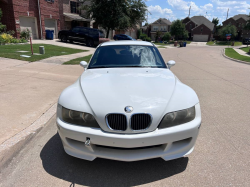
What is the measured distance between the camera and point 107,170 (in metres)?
2.58

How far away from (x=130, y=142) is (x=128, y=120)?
0.82ft

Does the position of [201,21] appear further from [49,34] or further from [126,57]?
[126,57]

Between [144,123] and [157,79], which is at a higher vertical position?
[157,79]

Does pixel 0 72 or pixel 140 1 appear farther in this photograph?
pixel 140 1

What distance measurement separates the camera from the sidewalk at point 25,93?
3707mm

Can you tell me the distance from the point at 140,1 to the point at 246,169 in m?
Result: 29.5

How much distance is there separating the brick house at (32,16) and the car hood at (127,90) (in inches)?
828

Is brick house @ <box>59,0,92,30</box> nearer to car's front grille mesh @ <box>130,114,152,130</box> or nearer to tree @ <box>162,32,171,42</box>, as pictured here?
car's front grille mesh @ <box>130,114,152,130</box>

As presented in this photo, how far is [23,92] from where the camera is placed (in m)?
5.36

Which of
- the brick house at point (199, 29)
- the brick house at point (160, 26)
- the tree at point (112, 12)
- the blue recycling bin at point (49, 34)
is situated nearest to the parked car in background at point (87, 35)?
the blue recycling bin at point (49, 34)

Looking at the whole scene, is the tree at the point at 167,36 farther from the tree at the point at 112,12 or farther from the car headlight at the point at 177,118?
the car headlight at the point at 177,118

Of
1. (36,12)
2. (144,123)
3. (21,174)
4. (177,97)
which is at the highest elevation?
(36,12)

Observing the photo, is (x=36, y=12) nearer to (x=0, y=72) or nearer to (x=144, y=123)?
(x=0, y=72)

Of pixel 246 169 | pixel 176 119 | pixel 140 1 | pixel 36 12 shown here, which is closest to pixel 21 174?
pixel 176 119
